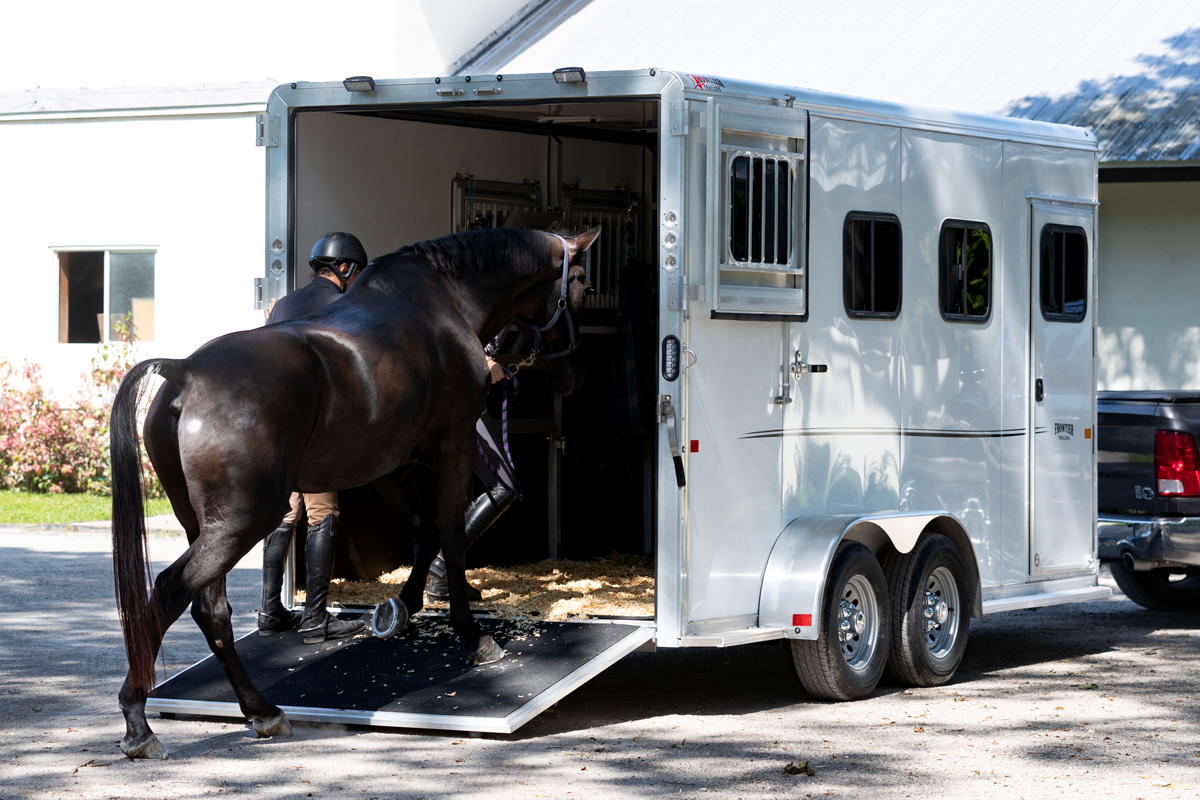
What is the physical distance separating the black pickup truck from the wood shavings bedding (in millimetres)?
2884

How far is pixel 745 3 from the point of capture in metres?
20.9

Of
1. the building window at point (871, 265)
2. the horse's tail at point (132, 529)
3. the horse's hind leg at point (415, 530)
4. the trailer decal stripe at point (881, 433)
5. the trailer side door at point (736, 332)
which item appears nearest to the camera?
the horse's tail at point (132, 529)

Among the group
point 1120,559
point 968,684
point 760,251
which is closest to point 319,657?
point 760,251

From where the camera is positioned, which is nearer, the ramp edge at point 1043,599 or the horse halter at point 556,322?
the horse halter at point 556,322

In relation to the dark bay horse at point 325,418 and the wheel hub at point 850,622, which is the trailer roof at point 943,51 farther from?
the dark bay horse at point 325,418

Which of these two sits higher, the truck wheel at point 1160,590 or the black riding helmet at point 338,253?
the black riding helmet at point 338,253

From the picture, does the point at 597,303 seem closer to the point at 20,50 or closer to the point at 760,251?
the point at 760,251

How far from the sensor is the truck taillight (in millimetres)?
9367

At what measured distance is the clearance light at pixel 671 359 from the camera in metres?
6.83

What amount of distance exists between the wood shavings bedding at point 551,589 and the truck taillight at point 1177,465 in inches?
Answer: 123

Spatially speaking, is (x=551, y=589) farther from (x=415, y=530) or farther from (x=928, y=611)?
(x=928, y=611)

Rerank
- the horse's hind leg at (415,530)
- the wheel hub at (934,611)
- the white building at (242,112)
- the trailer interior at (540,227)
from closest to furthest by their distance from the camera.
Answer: the horse's hind leg at (415,530) → the wheel hub at (934,611) → the trailer interior at (540,227) → the white building at (242,112)

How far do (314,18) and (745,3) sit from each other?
613 centimetres

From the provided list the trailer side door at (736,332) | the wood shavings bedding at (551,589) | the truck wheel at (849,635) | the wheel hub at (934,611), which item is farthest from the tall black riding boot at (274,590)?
Answer: the wheel hub at (934,611)
